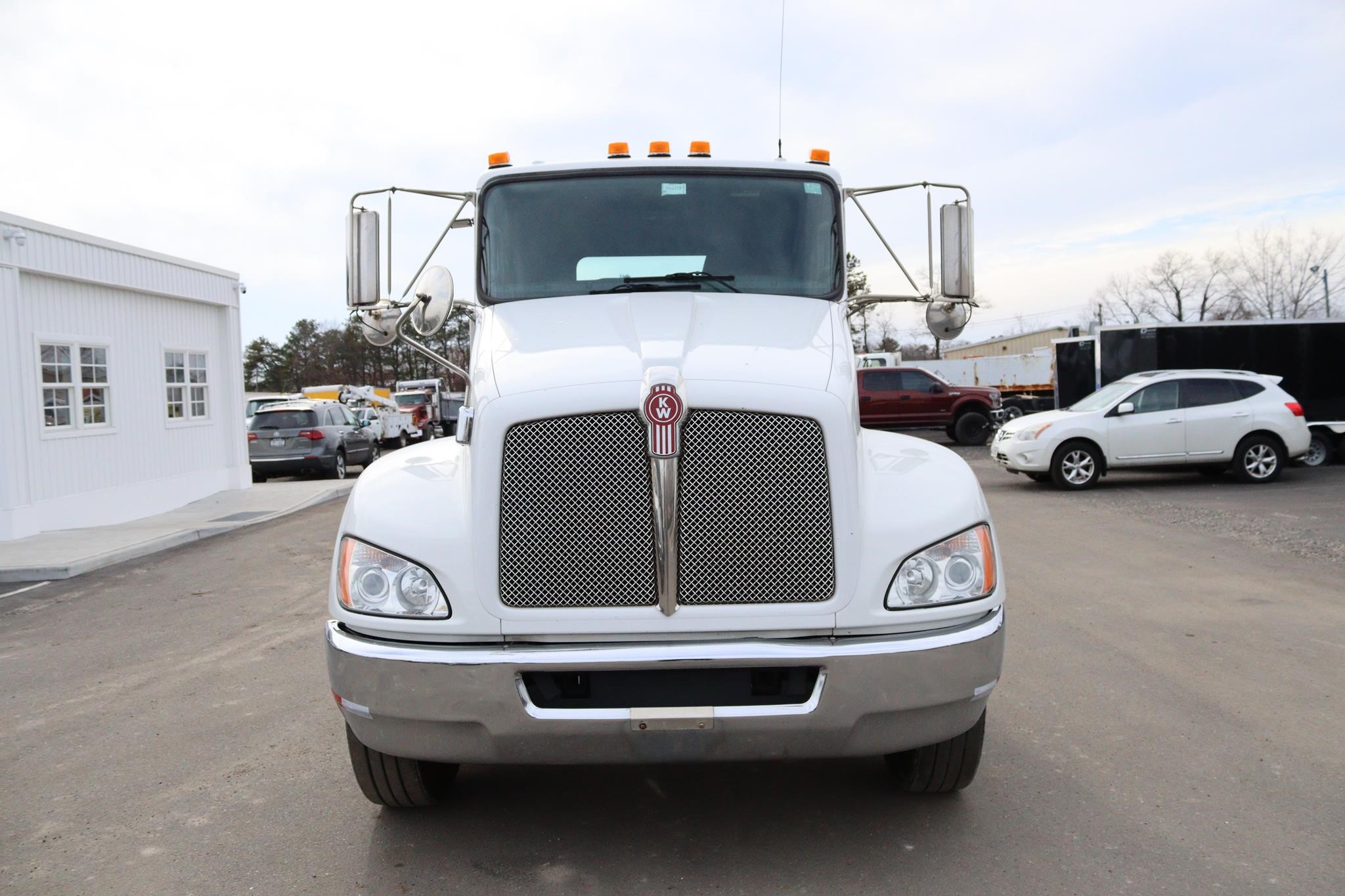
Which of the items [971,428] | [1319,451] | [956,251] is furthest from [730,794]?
[971,428]

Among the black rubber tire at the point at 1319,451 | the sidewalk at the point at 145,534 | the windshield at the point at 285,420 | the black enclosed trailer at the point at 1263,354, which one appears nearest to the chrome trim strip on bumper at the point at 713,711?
the sidewalk at the point at 145,534

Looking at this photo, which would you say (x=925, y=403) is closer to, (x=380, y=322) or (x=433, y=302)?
(x=380, y=322)

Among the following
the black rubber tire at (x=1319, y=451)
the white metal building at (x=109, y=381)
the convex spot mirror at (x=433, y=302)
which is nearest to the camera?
the convex spot mirror at (x=433, y=302)

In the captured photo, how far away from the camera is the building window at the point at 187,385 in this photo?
18.1 m

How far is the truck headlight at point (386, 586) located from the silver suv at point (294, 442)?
63.8ft

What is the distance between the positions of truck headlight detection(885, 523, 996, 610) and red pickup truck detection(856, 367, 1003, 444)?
2231 cm


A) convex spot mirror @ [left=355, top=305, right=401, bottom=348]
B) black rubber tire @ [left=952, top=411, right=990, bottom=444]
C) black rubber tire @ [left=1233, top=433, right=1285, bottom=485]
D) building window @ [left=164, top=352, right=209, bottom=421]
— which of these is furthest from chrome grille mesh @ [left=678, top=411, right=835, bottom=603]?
black rubber tire @ [left=952, top=411, right=990, bottom=444]

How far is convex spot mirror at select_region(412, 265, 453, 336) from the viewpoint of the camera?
4.21 meters

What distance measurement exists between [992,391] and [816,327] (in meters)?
23.1

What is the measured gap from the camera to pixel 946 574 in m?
3.42

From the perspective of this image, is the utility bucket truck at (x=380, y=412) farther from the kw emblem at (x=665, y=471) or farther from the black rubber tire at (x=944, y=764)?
the kw emblem at (x=665, y=471)

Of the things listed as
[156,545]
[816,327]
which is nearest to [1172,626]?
[816,327]

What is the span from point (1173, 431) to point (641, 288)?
13.5 meters

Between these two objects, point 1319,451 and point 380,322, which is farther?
point 1319,451
